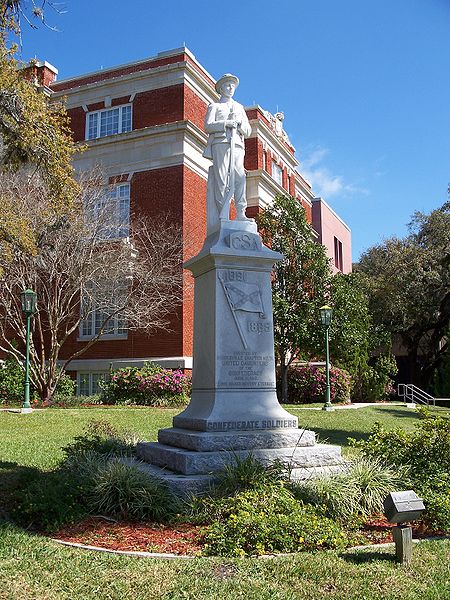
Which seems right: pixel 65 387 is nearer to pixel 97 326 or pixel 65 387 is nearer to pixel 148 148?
pixel 97 326

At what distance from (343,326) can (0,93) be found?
16.5 meters

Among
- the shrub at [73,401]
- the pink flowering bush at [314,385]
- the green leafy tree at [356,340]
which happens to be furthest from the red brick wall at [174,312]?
the green leafy tree at [356,340]

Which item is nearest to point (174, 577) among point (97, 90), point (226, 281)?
point (226, 281)

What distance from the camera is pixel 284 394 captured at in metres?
23.3

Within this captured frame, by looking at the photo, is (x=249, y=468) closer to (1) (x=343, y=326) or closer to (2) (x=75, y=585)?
(2) (x=75, y=585)

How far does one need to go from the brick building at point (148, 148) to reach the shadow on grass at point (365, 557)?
16605mm

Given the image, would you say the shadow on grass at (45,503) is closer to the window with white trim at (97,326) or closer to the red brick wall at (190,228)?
the red brick wall at (190,228)

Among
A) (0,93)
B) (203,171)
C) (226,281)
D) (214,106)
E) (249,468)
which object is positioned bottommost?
(249,468)

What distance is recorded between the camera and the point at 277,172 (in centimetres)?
3244

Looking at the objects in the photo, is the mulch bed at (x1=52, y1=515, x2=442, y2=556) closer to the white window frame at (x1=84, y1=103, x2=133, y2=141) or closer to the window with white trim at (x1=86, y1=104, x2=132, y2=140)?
the white window frame at (x1=84, y1=103, x2=133, y2=141)

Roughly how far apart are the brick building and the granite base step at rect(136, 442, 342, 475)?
14.0m

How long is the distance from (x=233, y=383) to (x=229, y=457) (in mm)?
1219

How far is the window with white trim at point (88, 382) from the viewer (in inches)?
936

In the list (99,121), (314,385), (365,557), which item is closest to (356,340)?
(314,385)
